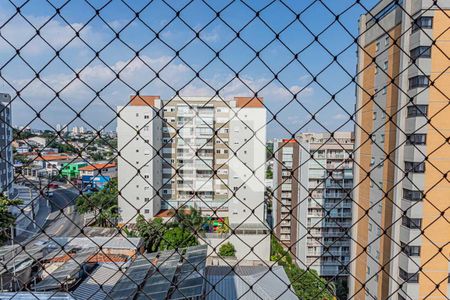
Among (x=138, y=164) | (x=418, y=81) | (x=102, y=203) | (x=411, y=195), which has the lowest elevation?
(x=102, y=203)

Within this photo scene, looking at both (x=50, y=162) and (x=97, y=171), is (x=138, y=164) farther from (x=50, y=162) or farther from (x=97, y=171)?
(x=97, y=171)

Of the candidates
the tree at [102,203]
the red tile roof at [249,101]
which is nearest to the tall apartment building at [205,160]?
the red tile roof at [249,101]

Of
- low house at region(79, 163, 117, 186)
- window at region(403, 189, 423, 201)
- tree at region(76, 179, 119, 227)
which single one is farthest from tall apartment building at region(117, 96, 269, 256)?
low house at region(79, 163, 117, 186)

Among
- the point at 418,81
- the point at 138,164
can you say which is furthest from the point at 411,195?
the point at 138,164

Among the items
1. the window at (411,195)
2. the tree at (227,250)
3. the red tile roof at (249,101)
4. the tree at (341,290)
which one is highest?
the red tile roof at (249,101)

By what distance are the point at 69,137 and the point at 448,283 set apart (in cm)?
443

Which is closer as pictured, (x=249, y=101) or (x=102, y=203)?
(x=249, y=101)

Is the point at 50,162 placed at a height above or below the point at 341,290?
above

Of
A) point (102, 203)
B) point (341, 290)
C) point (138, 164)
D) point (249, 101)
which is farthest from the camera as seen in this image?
point (341, 290)

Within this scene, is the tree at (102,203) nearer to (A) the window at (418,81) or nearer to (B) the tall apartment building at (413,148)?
(B) the tall apartment building at (413,148)

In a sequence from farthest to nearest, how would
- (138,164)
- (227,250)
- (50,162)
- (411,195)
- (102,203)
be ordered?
(227,250), (138,164), (102,203), (411,195), (50,162)

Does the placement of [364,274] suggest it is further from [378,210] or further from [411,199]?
[411,199]

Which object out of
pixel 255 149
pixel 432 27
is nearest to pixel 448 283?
pixel 432 27

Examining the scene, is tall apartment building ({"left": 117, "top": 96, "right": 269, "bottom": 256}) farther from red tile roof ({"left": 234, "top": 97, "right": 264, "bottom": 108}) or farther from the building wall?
red tile roof ({"left": 234, "top": 97, "right": 264, "bottom": 108})
